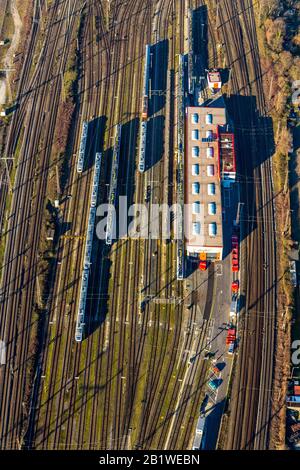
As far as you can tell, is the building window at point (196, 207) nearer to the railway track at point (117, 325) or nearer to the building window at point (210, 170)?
the railway track at point (117, 325)

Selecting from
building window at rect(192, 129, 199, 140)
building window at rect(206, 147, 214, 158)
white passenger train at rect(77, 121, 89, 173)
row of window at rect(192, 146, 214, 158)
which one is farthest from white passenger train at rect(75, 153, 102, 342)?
building window at rect(206, 147, 214, 158)

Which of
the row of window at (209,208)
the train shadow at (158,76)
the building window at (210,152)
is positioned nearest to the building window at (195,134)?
the building window at (210,152)

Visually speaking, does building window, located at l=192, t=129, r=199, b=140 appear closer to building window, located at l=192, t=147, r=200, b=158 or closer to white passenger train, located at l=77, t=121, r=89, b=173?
building window, located at l=192, t=147, r=200, b=158

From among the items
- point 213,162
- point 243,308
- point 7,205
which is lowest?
point 243,308

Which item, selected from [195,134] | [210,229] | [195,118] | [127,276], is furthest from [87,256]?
[195,118]

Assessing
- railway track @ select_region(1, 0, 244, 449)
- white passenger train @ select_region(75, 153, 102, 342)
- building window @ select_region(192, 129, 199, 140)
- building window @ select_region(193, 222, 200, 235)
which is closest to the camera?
railway track @ select_region(1, 0, 244, 449)

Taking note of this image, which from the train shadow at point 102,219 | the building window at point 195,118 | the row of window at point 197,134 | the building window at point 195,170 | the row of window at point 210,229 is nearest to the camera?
the train shadow at point 102,219

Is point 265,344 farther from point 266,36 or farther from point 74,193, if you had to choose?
point 266,36
